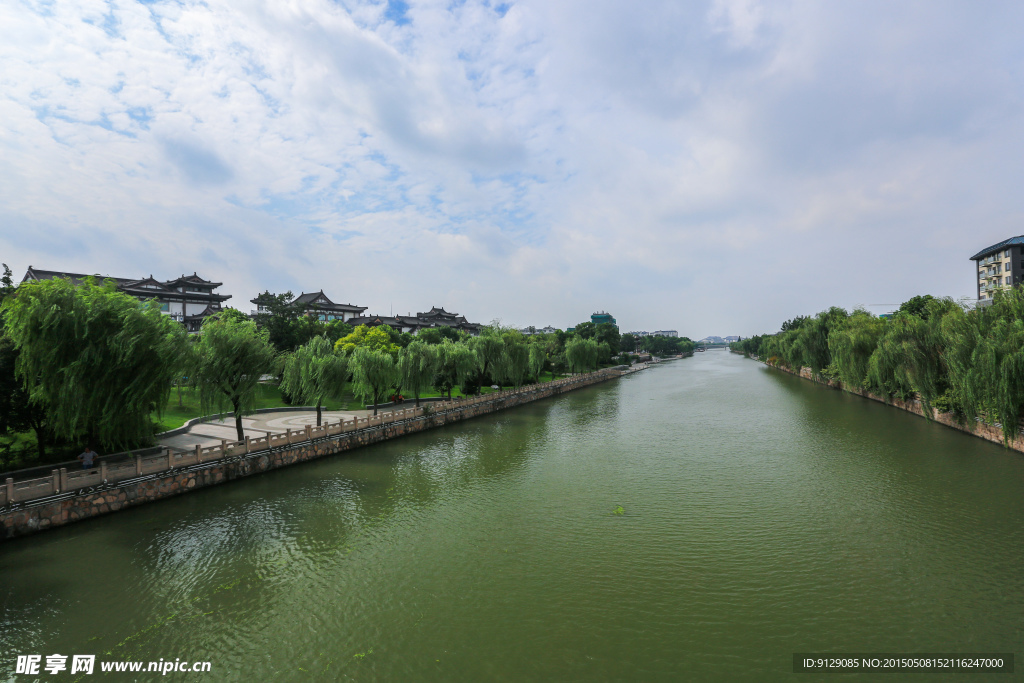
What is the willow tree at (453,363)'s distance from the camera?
1136 inches

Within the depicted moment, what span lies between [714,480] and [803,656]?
8423 millimetres

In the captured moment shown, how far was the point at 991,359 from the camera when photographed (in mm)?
15844

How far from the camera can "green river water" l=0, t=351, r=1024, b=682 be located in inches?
259

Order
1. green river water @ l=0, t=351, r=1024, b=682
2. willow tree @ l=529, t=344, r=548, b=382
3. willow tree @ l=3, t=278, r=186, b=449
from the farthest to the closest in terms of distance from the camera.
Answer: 1. willow tree @ l=529, t=344, r=548, b=382
2. willow tree @ l=3, t=278, r=186, b=449
3. green river water @ l=0, t=351, r=1024, b=682

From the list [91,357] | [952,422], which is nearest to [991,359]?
[952,422]

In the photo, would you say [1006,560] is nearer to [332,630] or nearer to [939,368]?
[332,630]

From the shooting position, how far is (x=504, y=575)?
345 inches

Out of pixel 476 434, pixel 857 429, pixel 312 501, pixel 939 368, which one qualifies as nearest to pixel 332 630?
pixel 312 501

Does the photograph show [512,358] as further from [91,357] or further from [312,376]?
[91,357]

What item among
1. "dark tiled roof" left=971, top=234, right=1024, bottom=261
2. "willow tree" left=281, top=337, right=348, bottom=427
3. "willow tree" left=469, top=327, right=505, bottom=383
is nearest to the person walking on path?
"willow tree" left=281, top=337, right=348, bottom=427

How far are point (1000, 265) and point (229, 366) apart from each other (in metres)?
85.0

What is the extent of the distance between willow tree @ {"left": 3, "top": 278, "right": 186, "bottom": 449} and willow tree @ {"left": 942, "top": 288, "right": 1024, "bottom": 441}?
2775 cm

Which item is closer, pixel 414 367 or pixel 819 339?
pixel 414 367

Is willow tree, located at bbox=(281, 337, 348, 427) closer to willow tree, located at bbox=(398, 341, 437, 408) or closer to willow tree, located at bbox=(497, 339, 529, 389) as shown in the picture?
willow tree, located at bbox=(398, 341, 437, 408)
